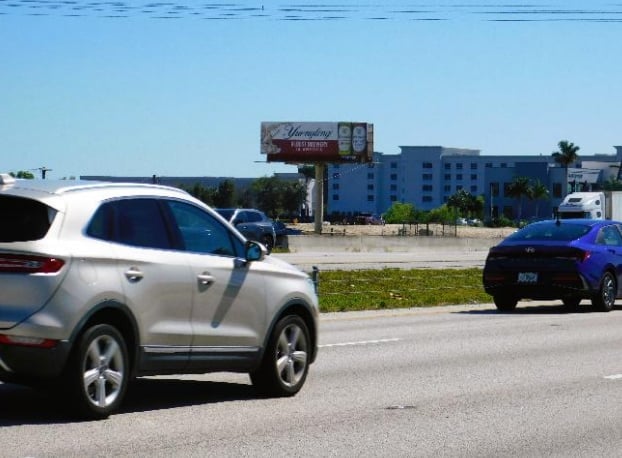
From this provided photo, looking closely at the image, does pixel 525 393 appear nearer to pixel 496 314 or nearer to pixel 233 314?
pixel 233 314

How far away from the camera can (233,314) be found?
1127 centimetres

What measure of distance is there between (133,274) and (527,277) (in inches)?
544

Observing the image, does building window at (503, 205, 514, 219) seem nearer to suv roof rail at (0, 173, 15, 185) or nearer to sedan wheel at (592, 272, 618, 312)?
sedan wheel at (592, 272, 618, 312)

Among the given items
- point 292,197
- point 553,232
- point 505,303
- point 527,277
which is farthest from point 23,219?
point 292,197

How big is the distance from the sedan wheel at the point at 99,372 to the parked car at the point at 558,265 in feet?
45.5

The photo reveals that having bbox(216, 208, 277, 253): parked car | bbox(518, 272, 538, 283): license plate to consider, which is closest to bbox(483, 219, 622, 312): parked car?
bbox(518, 272, 538, 283): license plate

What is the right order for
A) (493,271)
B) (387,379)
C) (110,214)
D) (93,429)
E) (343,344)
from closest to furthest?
(93,429)
(110,214)
(387,379)
(343,344)
(493,271)

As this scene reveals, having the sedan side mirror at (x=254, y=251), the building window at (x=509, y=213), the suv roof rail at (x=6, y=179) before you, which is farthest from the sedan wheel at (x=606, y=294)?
the building window at (x=509, y=213)

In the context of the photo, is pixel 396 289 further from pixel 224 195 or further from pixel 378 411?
pixel 224 195

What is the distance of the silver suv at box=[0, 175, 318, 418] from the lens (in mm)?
9391

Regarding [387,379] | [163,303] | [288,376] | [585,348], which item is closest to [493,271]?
[585,348]

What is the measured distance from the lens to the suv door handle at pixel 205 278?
10.9 metres

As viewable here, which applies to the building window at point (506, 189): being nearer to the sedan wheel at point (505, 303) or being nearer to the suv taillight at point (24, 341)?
the sedan wheel at point (505, 303)

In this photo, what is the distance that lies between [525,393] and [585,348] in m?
4.84
